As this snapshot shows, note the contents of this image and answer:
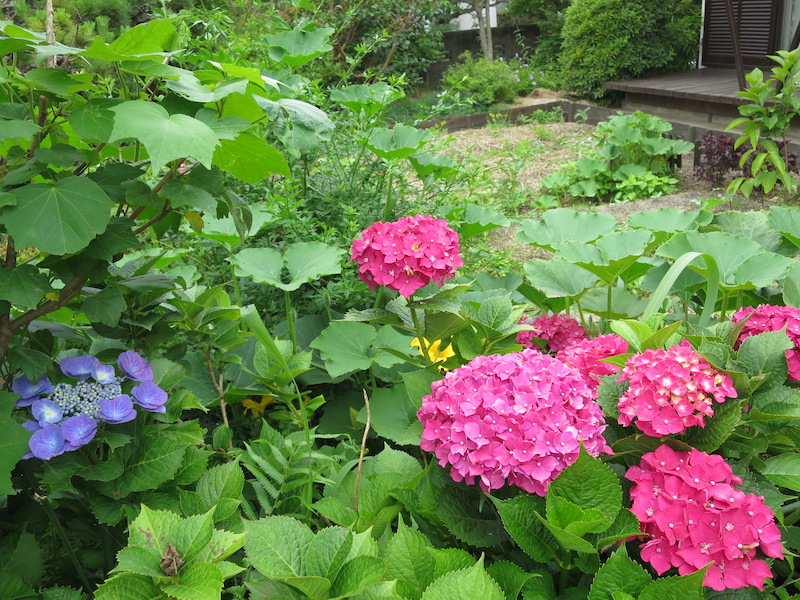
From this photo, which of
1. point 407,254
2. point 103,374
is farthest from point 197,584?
point 407,254

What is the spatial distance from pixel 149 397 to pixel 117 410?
59 mm

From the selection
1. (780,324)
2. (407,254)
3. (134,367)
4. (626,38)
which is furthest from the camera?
(626,38)

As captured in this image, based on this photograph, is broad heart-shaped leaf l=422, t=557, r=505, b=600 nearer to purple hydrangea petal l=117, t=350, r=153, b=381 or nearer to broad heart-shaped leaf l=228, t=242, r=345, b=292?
purple hydrangea petal l=117, t=350, r=153, b=381

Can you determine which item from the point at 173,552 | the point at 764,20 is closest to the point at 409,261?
the point at 173,552

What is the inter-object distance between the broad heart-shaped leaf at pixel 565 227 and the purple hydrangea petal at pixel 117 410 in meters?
1.26

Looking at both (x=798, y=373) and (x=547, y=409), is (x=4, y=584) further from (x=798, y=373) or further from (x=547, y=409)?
(x=798, y=373)

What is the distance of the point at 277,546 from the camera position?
0.81 metres

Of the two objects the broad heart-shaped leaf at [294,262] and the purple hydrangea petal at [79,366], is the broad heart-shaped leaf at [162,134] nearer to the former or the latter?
the purple hydrangea petal at [79,366]

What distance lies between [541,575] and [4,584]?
0.71 metres

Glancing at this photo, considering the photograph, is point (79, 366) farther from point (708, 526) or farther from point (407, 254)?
point (708, 526)

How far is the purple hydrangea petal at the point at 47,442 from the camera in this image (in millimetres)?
899

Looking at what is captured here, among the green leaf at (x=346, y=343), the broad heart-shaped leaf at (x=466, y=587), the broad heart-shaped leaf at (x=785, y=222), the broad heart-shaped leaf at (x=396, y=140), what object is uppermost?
the broad heart-shaped leaf at (x=396, y=140)

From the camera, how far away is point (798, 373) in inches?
45.0

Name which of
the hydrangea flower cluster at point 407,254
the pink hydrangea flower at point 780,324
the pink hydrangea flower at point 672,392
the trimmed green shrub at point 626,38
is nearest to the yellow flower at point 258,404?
the hydrangea flower cluster at point 407,254
